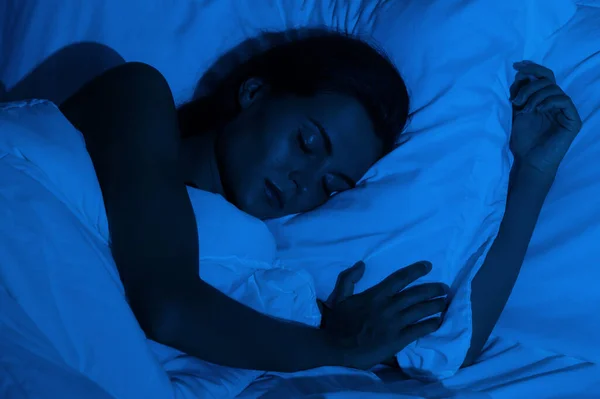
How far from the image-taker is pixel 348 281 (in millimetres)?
1212

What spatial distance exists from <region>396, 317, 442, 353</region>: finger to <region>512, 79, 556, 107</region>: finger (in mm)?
512

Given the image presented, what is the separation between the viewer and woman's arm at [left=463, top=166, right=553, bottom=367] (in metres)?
1.22

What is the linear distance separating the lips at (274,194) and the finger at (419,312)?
1.06 feet


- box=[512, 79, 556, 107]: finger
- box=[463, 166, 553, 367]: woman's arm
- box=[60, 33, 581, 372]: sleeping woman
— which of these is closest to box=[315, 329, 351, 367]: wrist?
box=[60, 33, 581, 372]: sleeping woman

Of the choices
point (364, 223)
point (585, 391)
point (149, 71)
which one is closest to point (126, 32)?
point (149, 71)

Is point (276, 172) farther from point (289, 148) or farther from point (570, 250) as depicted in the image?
point (570, 250)

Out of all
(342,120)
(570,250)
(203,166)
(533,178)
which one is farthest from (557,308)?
(203,166)

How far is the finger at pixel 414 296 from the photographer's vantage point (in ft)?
3.86

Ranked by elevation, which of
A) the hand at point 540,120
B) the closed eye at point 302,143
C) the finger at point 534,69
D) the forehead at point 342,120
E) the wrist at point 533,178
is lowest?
the closed eye at point 302,143

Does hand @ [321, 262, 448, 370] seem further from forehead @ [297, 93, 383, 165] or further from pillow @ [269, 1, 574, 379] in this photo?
forehead @ [297, 93, 383, 165]

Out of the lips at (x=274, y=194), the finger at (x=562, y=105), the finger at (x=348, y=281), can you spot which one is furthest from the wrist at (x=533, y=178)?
the lips at (x=274, y=194)

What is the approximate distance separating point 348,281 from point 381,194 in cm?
20

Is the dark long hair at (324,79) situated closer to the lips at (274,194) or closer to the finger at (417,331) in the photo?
the lips at (274,194)

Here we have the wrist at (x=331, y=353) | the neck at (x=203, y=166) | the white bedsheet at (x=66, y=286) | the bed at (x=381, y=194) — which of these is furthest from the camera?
the neck at (x=203, y=166)
